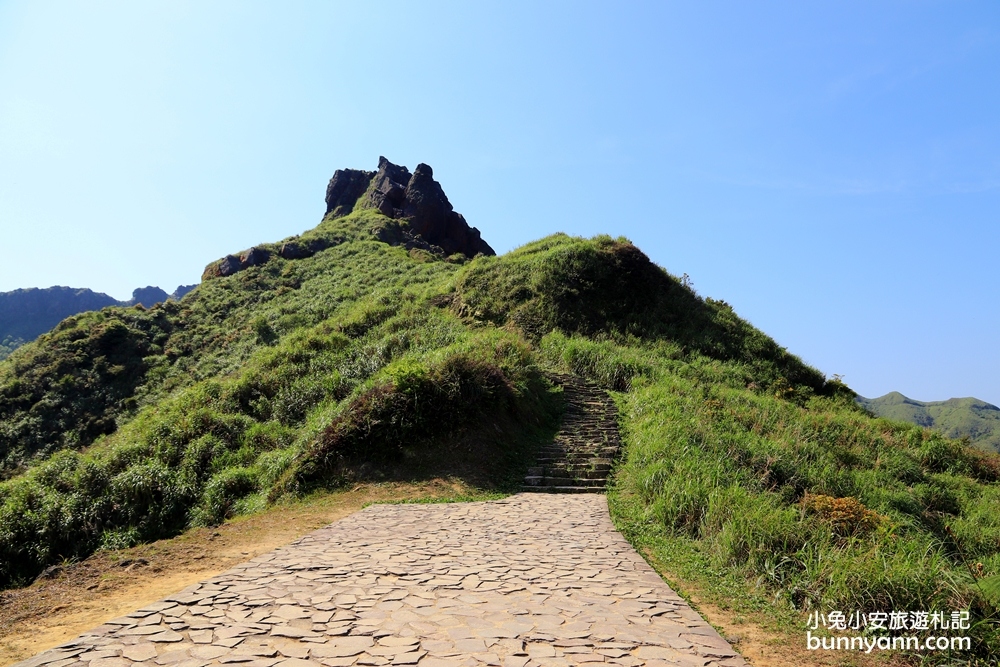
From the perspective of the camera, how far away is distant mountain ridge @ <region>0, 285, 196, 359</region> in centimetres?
8975

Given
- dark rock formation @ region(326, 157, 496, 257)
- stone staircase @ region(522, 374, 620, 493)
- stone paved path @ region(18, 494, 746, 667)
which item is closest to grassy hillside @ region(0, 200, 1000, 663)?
stone staircase @ region(522, 374, 620, 493)

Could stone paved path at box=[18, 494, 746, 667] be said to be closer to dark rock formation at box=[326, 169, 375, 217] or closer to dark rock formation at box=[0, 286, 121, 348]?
dark rock formation at box=[326, 169, 375, 217]

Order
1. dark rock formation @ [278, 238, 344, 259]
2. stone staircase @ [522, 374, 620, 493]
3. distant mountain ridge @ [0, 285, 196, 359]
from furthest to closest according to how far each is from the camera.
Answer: distant mountain ridge @ [0, 285, 196, 359]
dark rock formation @ [278, 238, 344, 259]
stone staircase @ [522, 374, 620, 493]

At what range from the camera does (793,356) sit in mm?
24625

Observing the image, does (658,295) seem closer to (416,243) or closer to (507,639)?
(507,639)

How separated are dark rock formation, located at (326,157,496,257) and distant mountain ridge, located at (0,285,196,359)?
4462 centimetres

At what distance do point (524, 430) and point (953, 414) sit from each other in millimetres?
107678

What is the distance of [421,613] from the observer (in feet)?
16.5

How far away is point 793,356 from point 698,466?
57.8 feet

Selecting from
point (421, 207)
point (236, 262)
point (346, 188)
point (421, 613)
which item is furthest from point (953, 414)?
point (421, 613)

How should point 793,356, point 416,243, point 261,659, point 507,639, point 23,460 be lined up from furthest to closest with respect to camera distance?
point 416,243 → point 793,356 → point 23,460 → point 507,639 → point 261,659

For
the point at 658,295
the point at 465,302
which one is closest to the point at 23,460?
the point at 465,302

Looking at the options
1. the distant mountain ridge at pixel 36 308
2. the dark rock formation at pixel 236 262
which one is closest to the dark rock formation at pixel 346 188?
the dark rock formation at pixel 236 262

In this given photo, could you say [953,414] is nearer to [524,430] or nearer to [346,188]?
[346,188]
